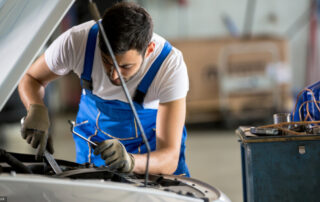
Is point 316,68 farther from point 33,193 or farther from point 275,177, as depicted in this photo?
point 33,193

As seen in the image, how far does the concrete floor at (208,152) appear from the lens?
12.1ft

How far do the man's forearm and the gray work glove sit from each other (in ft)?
0.21

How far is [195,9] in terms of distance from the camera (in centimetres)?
664

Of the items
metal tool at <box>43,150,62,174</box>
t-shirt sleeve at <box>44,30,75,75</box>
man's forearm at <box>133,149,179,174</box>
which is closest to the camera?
metal tool at <box>43,150,62,174</box>

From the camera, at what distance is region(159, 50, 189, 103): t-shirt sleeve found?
169cm

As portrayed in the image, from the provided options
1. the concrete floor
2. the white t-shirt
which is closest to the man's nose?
the white t-shirt

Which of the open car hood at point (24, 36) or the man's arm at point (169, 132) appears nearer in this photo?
the open car hood at point (24, 36)

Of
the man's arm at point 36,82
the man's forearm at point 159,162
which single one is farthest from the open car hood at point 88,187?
the man's arm at point 36,82

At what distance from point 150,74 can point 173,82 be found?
10 cm

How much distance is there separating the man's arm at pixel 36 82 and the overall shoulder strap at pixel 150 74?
0.43 metres

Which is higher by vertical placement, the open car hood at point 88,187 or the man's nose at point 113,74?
the man's nose at point 113,74

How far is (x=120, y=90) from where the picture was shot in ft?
5.96

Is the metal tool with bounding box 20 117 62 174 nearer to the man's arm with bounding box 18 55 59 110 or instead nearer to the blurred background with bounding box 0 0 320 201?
the man's arm with bounding box 18 55 59 110

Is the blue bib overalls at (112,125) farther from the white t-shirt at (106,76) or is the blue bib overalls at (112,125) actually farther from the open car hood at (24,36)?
the open car hood at (24,36)
